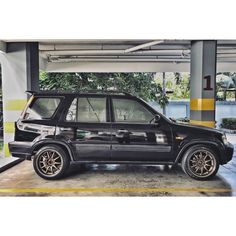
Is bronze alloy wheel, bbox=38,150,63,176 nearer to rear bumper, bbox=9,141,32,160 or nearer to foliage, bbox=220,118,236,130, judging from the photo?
rear bumper, bbox=9,141,32,160

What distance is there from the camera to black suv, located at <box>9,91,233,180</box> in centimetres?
456

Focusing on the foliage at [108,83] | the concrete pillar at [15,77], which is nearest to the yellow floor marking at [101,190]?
the concrete pillar at [15,77]

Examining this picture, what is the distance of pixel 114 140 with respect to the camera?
4586 mm

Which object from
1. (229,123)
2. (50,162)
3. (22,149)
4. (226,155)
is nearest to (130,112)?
(50,162)

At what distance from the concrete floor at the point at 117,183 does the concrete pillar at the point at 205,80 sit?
1.52 m

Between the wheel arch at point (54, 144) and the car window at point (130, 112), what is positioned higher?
the car window at point (130, 112)

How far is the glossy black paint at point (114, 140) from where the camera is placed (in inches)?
180

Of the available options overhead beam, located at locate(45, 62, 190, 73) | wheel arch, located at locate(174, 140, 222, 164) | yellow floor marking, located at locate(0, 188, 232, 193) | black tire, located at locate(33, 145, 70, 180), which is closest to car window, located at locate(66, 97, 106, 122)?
black tire, located at locate(33, 145, 70, 180)

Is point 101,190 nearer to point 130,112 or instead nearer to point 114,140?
point 114,140

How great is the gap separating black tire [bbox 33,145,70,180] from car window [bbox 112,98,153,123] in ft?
3.87

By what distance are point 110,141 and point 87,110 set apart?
703 millimetres

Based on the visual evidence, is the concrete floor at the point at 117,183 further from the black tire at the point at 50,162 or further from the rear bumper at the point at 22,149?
the rear bumper at the point at 22,149
